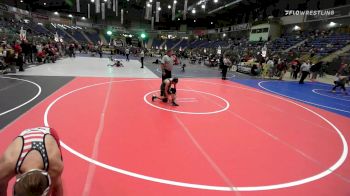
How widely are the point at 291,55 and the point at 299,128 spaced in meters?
23.0

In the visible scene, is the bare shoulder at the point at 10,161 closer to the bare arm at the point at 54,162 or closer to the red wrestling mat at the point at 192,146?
the bare arm at the point at 54,162

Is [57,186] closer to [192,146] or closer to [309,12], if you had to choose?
[192,146]

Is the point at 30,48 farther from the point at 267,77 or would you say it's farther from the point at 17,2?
the point at 17,2

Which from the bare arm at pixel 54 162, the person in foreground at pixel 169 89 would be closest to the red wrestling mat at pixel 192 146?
the person in foreground at pixel 169 89

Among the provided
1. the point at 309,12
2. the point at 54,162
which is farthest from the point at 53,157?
the point at 309,12

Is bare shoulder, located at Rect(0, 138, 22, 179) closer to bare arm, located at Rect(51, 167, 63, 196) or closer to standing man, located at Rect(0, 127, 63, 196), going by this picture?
standing man, located at Rect(0, 127, 63, 196)

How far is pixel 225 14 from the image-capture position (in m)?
47.7

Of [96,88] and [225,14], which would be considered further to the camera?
[225,14]

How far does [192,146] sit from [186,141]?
10.7 inches

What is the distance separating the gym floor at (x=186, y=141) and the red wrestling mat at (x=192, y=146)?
0.02 metres

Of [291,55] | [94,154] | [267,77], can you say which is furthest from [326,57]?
[94,154]

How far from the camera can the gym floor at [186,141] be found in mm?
3777

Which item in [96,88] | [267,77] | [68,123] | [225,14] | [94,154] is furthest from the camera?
[225,14]

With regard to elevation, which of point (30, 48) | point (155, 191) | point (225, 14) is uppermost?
point (225, 14)
